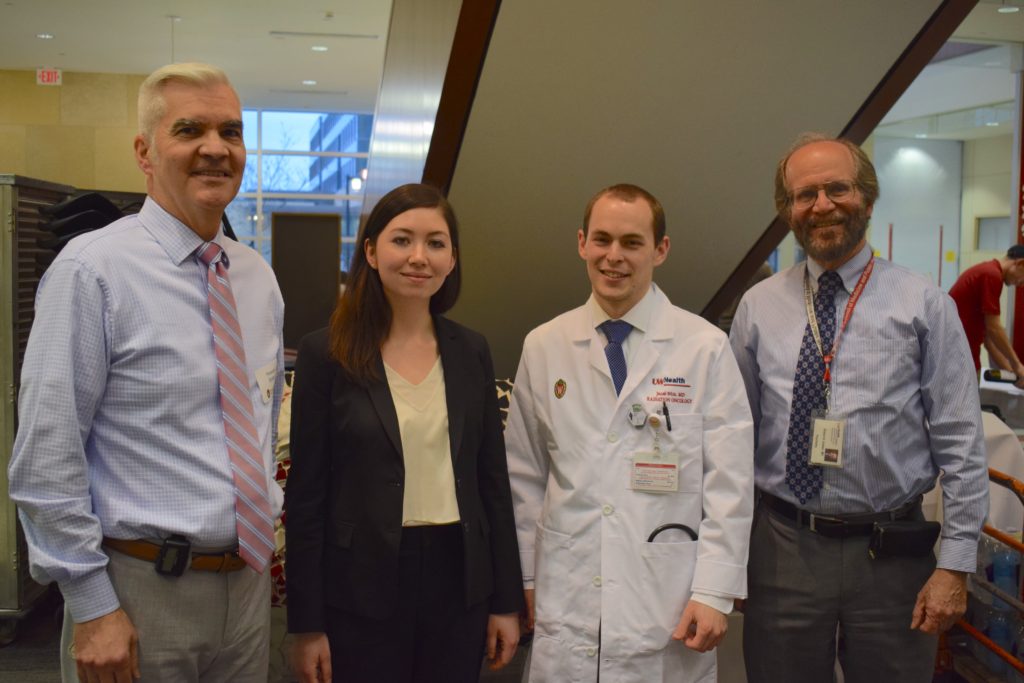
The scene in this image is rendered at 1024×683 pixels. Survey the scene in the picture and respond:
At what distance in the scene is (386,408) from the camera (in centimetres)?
184

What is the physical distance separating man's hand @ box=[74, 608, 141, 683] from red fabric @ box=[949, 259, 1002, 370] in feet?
18.8

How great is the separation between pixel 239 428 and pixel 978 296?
18.6ft

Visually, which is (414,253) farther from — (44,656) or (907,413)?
(44,656)

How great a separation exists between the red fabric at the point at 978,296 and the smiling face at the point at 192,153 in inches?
217

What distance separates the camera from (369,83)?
13.3 metres

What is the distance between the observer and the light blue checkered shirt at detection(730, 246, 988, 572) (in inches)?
83.2

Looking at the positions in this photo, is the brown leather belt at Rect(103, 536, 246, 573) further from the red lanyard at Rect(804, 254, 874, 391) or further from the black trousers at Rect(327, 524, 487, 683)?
the red lanyard at Rect(804, 254, 874, 391)

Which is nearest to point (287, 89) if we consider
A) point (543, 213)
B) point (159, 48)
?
point (159, 48)

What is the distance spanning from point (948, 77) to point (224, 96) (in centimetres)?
1036

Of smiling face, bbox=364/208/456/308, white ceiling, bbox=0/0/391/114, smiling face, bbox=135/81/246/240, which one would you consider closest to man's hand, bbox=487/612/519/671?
smiling face, bbox=364/208/456/308

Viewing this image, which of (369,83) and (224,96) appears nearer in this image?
(224,96)

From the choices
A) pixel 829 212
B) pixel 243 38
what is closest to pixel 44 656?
pixel 829 212

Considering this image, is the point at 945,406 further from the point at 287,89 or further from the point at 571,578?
the point at 287,89

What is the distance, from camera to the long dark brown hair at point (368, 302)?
186 cm
